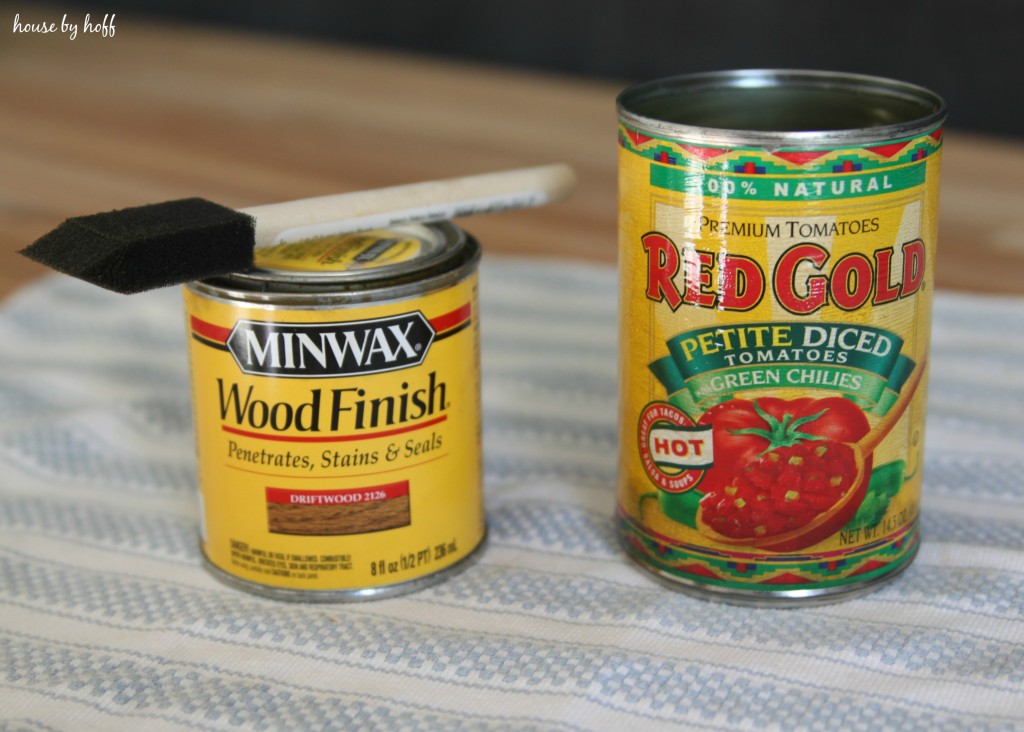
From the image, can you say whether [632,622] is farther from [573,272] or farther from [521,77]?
[521,77]

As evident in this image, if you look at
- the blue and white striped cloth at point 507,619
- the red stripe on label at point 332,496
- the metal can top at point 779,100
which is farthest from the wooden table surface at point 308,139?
the red stripe on label at point 332,496

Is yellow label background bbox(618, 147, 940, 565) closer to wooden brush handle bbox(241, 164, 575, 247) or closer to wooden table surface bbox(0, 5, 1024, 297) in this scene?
wooden brush handle bbox(241, 164, 575, 247)

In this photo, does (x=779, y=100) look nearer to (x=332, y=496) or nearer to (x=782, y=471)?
(x=782, y=471)

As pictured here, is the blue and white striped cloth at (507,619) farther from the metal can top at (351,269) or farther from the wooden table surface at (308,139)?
the wooden table surface at (308,139)

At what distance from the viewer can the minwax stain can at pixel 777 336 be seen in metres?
0.64

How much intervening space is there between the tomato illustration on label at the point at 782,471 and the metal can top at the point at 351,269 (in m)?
0.16

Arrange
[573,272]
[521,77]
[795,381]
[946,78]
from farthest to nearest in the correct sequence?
[521,77], [946,78], [573,272], [795,381]

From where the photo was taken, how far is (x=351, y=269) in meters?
0.69

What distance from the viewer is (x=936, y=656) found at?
0.67 metres

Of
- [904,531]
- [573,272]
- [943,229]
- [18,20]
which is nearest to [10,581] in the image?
[904,531]

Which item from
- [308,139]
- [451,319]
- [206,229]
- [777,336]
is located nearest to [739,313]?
[777,336]

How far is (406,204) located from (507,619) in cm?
23

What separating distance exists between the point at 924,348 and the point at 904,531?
103mm

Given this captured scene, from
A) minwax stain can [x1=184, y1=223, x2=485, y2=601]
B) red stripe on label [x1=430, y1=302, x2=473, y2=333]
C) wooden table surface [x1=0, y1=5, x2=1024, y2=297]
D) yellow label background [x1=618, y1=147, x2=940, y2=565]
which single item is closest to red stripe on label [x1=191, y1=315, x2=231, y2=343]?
minwax stain can [x1=184, y1=223, x2=485, y2=601]
